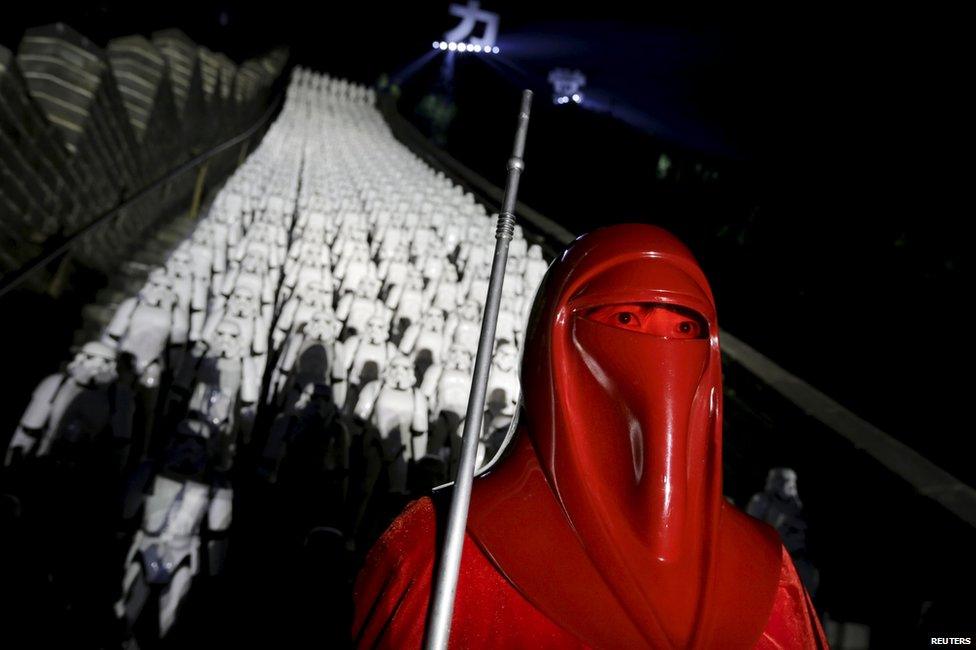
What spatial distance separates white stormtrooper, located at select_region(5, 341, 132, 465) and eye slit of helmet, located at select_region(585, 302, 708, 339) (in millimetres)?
2065

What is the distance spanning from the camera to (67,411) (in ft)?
6.32

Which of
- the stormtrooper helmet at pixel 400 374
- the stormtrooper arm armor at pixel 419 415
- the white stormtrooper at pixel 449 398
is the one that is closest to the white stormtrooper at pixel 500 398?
the white stormtrooper at pixel 449 398

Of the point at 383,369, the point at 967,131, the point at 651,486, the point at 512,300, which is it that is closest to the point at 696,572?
the point at 651,486

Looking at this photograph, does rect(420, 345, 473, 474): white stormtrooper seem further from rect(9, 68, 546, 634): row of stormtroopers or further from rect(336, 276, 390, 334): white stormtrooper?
rect(336, 276, 390, 334): white stormtrooper

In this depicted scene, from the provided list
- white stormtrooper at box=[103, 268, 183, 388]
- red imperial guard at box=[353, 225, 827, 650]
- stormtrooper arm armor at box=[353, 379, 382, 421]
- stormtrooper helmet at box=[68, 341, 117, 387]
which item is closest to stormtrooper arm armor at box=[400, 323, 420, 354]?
stormtrooper arm armor at box=[353, 379, 382, 421]

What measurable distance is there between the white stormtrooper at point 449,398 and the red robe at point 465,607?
1836 millimetres

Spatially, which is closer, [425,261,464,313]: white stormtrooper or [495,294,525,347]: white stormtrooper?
[495,294,525,347]: white stormtrooper

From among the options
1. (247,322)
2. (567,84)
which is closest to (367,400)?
(247,322)

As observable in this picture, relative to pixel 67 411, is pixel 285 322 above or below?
above

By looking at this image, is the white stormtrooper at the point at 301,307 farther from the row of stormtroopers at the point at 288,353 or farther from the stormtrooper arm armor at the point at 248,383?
the stormtrooper arm armor at the point at 248,383

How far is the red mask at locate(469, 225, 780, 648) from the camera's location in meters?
0.80

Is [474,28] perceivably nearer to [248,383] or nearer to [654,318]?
[248,383]

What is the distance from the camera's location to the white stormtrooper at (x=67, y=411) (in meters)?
1.92

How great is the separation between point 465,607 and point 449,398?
6.82 ft
